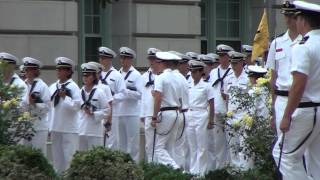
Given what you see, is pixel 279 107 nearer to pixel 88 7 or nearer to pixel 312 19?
pixel 312 19

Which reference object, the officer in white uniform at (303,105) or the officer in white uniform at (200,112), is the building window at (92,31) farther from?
the officer in white uniform at (303,105)

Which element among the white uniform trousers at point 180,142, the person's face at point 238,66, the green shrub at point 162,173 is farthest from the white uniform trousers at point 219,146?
the green shrub at point 162,173

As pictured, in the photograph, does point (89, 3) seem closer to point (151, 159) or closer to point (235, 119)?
point (151, 159)

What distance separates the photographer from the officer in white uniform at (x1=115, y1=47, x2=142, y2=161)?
1783 cm

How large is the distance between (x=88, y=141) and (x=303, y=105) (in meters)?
6.34

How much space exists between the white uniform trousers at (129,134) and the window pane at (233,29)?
664 centimetres

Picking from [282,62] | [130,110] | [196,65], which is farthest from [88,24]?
[282,62]

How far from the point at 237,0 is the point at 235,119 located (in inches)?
428

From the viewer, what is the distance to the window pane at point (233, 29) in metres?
24.2

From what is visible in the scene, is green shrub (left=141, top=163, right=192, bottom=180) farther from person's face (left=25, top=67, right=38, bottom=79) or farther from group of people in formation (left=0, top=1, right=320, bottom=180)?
person's face (left=25, top=67, right=38, bottom=79)

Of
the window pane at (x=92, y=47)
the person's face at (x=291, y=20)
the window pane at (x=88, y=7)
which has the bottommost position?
A: the person's face at (x=291, y=20)

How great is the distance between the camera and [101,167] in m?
10.7

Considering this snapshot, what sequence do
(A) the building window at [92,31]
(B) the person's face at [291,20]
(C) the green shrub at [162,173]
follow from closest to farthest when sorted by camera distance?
1. (B) the person's face at [291,20]
2. (C) the green shrub at [162,173]
3. (A) the building window at [92,31]

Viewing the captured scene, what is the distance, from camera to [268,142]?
40.4 feet
